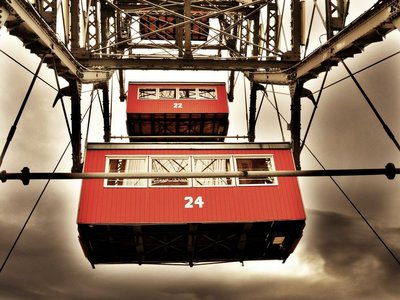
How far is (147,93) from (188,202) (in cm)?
Result: 919

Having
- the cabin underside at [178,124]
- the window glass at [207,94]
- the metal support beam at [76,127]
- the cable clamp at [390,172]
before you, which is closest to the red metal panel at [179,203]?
the metal support beam at [76,127]

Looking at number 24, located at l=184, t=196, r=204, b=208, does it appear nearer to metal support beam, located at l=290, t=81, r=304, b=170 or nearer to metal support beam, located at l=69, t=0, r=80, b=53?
metal support beam, located at l=290, t=81, r=304, b=170

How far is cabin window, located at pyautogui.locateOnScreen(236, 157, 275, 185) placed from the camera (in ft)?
43.9

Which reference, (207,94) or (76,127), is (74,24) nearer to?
(76,127)

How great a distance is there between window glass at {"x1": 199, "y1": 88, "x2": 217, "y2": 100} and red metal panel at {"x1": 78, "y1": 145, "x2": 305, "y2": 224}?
8246mm

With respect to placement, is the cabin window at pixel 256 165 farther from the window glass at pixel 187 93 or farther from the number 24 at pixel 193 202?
the window glass at pixel 187 93

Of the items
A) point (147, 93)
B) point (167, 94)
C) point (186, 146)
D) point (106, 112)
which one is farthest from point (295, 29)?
point (147, 93)

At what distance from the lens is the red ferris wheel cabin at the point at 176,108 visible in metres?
19.8

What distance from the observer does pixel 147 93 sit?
2053 cm

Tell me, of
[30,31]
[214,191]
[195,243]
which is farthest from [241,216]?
[30,31]

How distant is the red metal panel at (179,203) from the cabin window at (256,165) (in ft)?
0.92

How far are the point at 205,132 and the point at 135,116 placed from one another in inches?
153

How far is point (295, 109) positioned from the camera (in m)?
12.3

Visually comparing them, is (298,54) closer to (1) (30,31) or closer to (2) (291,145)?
(2) (291,145)
